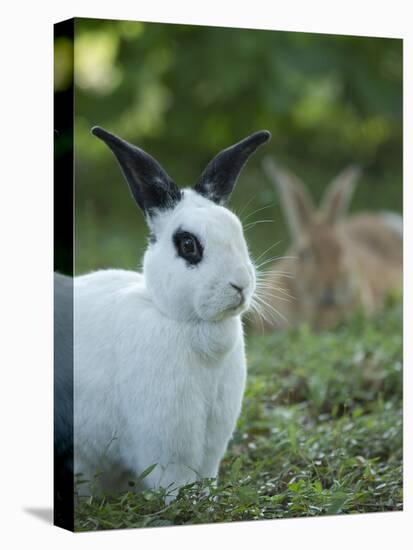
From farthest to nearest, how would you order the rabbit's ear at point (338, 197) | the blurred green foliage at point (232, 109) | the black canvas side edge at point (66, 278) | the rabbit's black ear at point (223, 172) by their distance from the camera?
the blurred green foliage at point (232, 109)
the rabbit's ear at point (338, 197)
the rabbit's black ear at point (223, 172)
the black canvas side edge at point (66, 278)

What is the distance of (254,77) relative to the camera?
25.1 ft

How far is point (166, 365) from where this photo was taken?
161 inches

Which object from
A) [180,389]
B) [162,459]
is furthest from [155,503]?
[180,389]

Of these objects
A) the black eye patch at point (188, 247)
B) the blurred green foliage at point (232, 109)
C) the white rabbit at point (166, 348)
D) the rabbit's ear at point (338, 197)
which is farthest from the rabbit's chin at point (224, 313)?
the rabbit's ear at point (338, 197)

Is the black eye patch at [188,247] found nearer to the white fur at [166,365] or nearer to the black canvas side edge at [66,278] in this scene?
the white fur at [166,365]

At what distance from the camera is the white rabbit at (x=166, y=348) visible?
13.1ft

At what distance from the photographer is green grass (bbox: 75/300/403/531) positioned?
13.7ft

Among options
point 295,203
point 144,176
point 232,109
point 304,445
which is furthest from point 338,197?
point 144,176

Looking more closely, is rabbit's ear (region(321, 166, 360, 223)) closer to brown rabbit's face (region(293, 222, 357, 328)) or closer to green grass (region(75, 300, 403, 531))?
brown rabbit's face (region(293, 222, 357, 328))

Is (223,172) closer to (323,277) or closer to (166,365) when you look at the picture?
(166,365)

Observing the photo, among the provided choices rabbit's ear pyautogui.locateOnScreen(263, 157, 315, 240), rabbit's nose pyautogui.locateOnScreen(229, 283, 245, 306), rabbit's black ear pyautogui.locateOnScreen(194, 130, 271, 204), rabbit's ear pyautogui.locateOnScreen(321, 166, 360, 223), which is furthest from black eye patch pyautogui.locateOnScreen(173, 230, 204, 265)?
rabbit's ear pyautogui.locateOnScreen(321, 166, 360, 223)

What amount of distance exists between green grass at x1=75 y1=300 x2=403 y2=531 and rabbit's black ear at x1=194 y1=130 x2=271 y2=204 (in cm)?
123

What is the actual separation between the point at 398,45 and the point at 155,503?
459cm

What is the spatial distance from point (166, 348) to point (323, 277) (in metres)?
3.48
